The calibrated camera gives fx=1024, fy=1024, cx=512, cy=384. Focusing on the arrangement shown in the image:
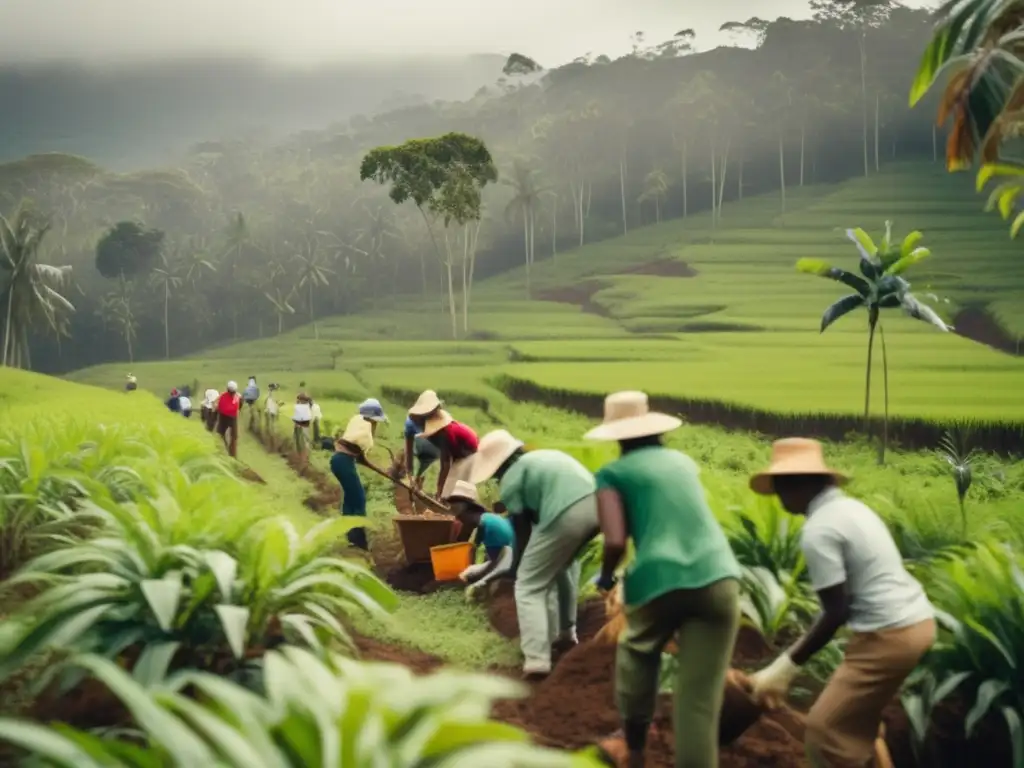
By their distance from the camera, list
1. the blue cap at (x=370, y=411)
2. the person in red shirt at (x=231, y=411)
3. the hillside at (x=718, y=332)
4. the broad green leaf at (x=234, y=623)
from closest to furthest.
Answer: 1. the broad green leaf at (x=234, y=623)
2. the blue cap at (x=370, y=411)
3. the hillside at (x=718, y=332)
4. the person in red shirt at (x=231, y=411)

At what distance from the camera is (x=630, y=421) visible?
2932 mm

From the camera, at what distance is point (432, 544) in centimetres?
552

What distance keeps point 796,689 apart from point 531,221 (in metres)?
9.32

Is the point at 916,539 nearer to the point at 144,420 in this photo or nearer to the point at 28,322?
the point at 144,420

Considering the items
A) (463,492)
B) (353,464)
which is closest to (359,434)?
(353,464)

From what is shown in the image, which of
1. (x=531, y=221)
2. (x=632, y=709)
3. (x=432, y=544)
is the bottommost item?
(x=432, y=544)

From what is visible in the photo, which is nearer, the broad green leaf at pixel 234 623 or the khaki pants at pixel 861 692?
Result: the broad green leaf at pixel 234 623

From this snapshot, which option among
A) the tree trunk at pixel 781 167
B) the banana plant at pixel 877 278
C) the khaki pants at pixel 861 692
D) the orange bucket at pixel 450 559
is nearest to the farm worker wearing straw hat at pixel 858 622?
the khaki pants at pixel 861 692

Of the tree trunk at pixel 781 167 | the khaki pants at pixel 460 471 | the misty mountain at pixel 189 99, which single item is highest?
the misty mountain at pixel 189 99

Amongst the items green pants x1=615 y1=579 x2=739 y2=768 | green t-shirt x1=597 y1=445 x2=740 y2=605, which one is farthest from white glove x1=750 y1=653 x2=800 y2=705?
green t-shirt x1=597 y1=445 x2=740 y2=605

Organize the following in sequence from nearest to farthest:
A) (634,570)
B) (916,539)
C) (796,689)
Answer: (634,570) → (796,689) → (916,539)

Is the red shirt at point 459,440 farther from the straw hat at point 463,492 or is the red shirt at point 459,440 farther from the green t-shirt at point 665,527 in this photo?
the green t-shirt at point 665,527

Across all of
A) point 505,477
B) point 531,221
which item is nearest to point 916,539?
point 505,477

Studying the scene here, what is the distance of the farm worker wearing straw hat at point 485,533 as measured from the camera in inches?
167
